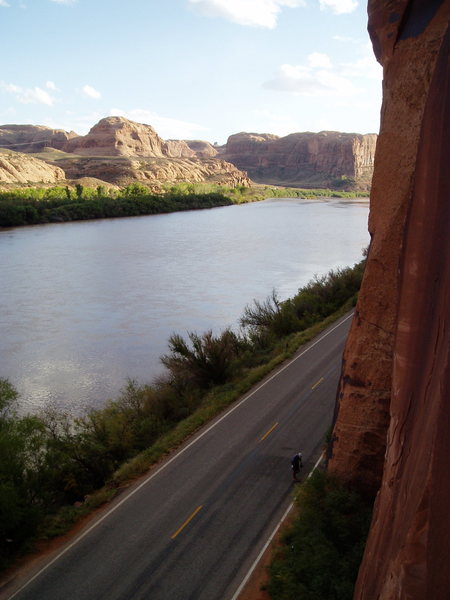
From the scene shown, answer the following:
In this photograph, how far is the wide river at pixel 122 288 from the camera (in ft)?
84.7

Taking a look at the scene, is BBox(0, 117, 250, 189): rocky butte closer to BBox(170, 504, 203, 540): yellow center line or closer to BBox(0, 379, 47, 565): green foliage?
BBox(0, 379, 47, 565): green foliage

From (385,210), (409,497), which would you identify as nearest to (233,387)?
(385,210)

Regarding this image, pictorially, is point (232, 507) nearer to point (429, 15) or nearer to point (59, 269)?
point (429, 15)

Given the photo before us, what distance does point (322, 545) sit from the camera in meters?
10.2

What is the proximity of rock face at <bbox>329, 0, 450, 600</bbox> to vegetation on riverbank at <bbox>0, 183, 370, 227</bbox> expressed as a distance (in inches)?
2894

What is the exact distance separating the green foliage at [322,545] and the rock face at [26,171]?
351 ft

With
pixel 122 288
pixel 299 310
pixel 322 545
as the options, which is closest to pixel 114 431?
pixel 322 545

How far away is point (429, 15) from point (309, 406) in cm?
1285

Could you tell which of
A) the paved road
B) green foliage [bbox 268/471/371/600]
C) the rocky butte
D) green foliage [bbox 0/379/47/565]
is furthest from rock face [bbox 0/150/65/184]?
green foliage [bbox 268/471/371/600]

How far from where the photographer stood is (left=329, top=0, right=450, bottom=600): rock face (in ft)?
15.3

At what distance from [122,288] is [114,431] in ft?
80.5

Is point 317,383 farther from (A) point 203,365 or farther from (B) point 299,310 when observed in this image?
(B) point 299,310

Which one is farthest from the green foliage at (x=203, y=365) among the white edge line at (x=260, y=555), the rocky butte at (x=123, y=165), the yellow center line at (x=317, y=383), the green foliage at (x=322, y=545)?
the rocky butte at (x=123, y=165)

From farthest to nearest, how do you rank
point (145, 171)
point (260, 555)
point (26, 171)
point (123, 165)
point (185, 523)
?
point (145, 171) → point (123, 165) → point (26, 171) → point (185, 523) → point (260, 555)
